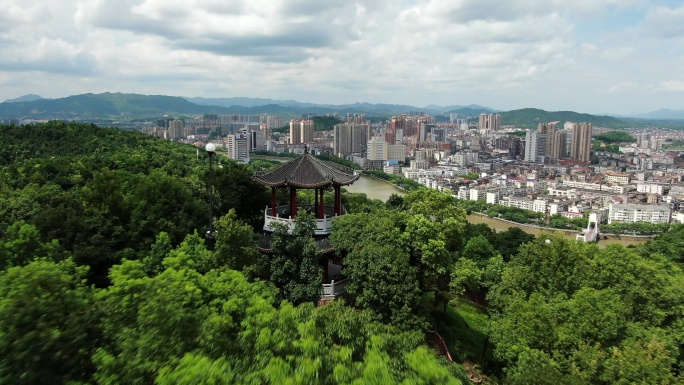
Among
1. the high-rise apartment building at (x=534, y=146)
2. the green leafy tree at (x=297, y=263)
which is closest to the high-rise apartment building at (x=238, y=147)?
the high-rise apartment building at (x=534, y=146)

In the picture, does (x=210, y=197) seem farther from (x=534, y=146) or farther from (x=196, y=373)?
(x=534, y=146)

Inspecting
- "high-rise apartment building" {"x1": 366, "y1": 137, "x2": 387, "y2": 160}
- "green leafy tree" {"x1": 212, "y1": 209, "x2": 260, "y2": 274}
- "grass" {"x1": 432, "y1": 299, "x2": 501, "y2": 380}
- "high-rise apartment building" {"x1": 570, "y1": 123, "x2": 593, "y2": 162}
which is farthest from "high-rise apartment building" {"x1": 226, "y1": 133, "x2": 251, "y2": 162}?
"green leafy tree" {"x1": 212, "y1": 209, "x2": 260, "y2": 274}

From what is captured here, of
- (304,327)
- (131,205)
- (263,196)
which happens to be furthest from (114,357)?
(263,196)

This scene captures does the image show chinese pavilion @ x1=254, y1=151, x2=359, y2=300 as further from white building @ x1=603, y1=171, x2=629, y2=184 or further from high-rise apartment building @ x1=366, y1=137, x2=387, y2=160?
high-rise apartment building @ x1=366, y1=137, x2=387, y2=160

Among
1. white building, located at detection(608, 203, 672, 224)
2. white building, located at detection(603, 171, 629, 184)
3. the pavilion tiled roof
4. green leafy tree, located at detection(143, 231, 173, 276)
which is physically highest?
the pavilion tiled roof

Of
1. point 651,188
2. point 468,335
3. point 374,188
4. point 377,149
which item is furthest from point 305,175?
point 377,149

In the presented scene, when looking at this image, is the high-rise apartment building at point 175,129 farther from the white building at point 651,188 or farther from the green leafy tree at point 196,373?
the green leafy tree at point 196,373
